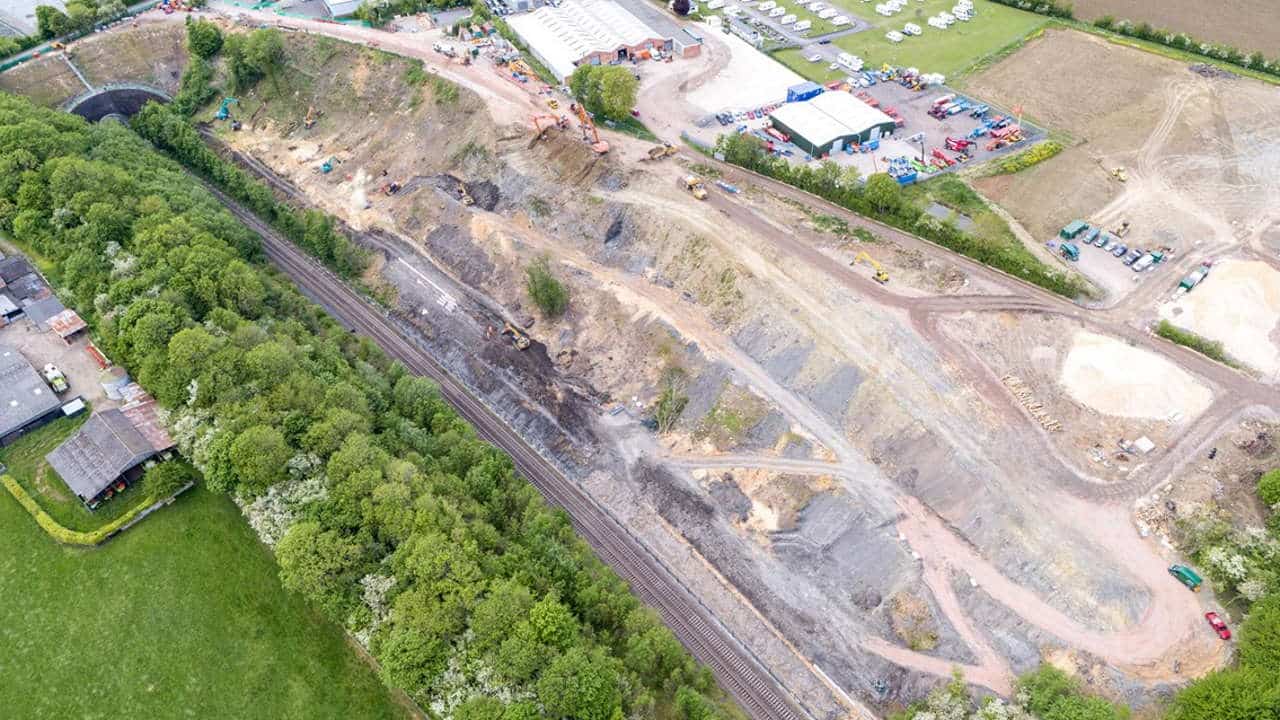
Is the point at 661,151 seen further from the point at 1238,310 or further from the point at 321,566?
the point at 321,566

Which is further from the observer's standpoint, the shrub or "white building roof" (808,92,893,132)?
"white building roof" (808,92,893,132)

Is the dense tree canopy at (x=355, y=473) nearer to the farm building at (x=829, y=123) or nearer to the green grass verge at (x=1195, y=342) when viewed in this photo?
the green grass verge at (x=1195, y=342)

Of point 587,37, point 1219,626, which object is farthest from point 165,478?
point 587,37

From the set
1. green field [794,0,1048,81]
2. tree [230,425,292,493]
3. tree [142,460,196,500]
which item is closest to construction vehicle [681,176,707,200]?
green field [794,0,1048,81]

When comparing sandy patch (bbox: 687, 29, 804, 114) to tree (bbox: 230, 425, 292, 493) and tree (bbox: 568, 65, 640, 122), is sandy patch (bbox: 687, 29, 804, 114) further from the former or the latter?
tree (bbox: 230, 425, 292, 493)

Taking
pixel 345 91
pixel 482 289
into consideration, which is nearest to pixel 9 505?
pixel 482 289

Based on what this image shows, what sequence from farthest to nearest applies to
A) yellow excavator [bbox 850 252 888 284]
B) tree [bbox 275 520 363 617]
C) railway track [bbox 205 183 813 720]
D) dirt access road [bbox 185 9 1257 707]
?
yellow excavator [bbox 850 252 888 284] < railway track [bbox 205 183 813 720] < dirt access road [bbox 185 9 1257 707] < tree [bbox 275 520 363 617]
